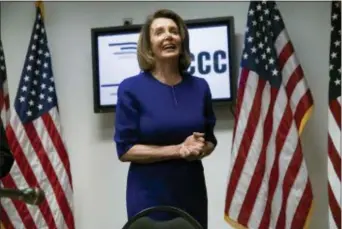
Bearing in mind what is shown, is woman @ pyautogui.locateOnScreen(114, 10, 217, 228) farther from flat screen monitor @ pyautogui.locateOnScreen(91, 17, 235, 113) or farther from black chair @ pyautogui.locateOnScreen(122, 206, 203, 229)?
flat screen monitor @ pyautogui.locateOnScreen(91, 17, 235, 113)

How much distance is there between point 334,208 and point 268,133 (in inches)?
18.8

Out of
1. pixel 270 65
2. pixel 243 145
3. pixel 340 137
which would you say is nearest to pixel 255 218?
pixel 243 145

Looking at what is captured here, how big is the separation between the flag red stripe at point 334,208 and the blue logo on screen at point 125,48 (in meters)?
1.23

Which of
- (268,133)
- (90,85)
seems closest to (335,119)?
(268,133)

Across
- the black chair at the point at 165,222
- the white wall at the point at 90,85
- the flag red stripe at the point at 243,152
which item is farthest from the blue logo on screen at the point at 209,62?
the black chair at the point at 165,222

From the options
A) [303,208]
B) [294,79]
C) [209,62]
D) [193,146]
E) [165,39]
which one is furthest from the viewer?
[209,62]

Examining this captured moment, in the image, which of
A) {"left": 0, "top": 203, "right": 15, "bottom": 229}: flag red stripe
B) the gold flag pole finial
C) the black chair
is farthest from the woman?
the gold flag pole finial

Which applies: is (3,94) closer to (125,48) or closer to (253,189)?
(125,48)

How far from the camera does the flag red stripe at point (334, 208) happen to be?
2549mm

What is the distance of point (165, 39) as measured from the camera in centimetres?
180

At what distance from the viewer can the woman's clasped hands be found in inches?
64.7

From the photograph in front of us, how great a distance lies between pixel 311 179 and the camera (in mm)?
2740

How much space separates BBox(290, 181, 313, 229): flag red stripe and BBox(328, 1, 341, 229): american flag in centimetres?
11

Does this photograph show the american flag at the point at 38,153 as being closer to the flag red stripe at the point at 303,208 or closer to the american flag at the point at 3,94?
the american flag at the point at 3,94
